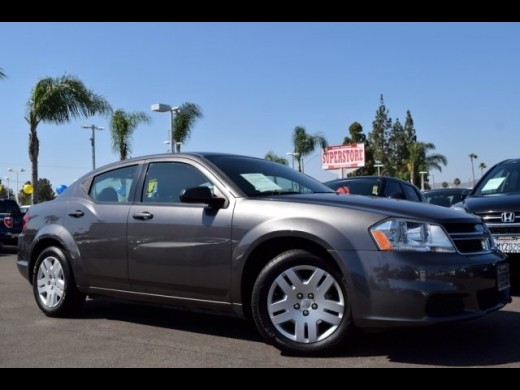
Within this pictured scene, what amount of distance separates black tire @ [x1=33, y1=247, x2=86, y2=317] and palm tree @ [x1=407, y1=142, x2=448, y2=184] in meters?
56.8

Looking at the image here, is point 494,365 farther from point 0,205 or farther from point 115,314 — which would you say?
point 0,205

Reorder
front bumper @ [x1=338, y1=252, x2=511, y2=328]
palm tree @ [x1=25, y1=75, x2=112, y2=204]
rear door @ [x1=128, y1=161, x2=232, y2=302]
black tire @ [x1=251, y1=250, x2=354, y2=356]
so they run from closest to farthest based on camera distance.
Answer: front bumper @ [x1=338, y1=252, x2=511, y2=328] < black tire @ [x1=251, y1=250, x2=354, y2=356] < rear door @ [x1=128, y1=161, x2=232, y2=302] < palm tree @ [x1=25, y1=75, x2=112, y2=204]

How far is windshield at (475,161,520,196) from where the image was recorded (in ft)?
25.8

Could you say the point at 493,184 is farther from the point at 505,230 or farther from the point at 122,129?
the point at 122,129

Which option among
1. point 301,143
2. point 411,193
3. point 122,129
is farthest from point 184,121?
point 411,193

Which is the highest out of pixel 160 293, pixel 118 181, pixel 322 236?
pixel 118 181

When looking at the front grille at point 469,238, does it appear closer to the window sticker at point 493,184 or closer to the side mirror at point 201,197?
the side mirror at point 201,197

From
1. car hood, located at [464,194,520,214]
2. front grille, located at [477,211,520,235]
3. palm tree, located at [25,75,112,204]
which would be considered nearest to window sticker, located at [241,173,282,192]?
front grille, located at [477,211,520,235]

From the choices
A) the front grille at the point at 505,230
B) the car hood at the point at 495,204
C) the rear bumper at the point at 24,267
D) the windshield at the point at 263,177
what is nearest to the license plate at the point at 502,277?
the windshield at the point at 263,177

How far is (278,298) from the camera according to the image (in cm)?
439

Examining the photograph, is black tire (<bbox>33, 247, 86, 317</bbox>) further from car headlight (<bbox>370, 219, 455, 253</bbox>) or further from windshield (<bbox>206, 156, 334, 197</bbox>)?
car headlight (<bbox>370, 219, 455, 253</bbox>)

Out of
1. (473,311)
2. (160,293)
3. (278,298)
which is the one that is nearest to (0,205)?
(160,293)

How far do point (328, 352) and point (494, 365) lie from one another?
3.65ft

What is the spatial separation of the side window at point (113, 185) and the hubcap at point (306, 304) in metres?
1.96
